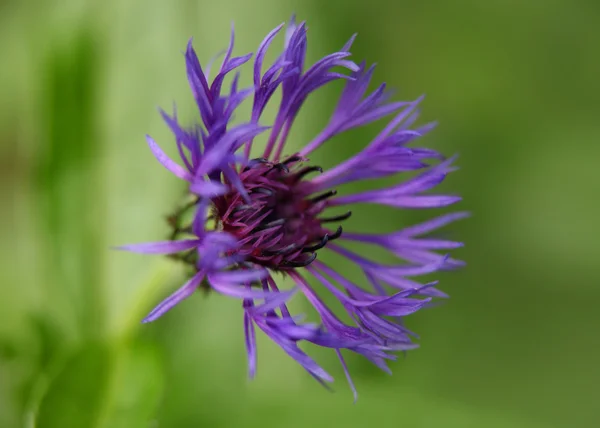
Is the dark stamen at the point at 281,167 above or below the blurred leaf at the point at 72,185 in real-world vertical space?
above

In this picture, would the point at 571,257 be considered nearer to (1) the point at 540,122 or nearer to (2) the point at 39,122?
(1) the point at 540,122

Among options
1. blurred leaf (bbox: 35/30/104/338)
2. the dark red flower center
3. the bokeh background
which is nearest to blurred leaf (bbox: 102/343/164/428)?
the bokeh background

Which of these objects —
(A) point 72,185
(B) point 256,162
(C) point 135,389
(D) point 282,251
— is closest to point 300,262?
(D) point 282,251

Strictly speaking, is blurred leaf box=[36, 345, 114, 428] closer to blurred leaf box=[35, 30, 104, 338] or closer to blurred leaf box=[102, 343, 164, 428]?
blurred leaf box=[102, 343, 164, 428]

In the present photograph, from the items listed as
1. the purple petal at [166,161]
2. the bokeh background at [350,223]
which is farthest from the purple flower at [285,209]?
the bokeh background at [350,223]

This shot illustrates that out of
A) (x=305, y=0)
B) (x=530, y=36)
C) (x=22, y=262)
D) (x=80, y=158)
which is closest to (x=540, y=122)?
(x=530, y=36)

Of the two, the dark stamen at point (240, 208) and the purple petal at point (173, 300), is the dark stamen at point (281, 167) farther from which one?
the purple petal at point (173, 300)

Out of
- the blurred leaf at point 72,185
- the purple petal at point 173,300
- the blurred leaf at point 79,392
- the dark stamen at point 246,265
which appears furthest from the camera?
the blurred leaf at point 72,185
